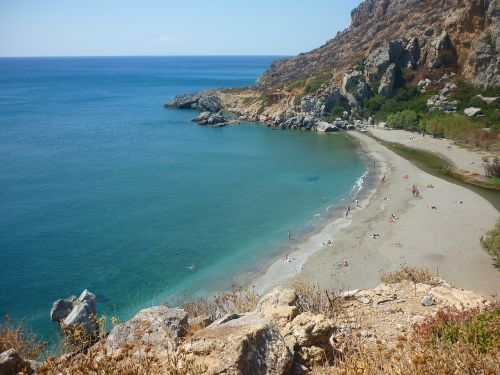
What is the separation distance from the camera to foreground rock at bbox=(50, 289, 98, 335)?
54.4 ft

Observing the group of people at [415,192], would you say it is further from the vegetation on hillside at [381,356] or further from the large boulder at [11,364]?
the large boulder at [11,364]

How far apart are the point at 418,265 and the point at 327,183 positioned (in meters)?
22.7

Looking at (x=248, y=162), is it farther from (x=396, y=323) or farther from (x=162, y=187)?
(x=396, y=323)

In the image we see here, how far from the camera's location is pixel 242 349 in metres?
6.42

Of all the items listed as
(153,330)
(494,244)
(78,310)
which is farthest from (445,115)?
(153,330)

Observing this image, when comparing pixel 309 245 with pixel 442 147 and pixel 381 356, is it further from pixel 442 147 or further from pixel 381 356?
pixel 442 147

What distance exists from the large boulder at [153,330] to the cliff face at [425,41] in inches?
3286

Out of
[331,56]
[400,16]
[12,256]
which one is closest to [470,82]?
[400,16]

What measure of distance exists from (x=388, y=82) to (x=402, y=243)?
63.9 meters

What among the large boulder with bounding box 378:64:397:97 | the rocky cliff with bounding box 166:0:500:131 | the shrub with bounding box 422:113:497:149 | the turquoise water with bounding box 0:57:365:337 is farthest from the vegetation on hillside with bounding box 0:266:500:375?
the large boulder with bounding box 378:64:397:97

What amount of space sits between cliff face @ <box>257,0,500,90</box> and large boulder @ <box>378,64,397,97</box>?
5.76m

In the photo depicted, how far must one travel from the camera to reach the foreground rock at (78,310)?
16.6 metres

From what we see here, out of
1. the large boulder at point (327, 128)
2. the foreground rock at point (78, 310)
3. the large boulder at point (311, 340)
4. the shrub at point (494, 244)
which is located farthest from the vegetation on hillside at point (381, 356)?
the large boulder at point (327, 128)

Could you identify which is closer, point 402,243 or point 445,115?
point 402,243
